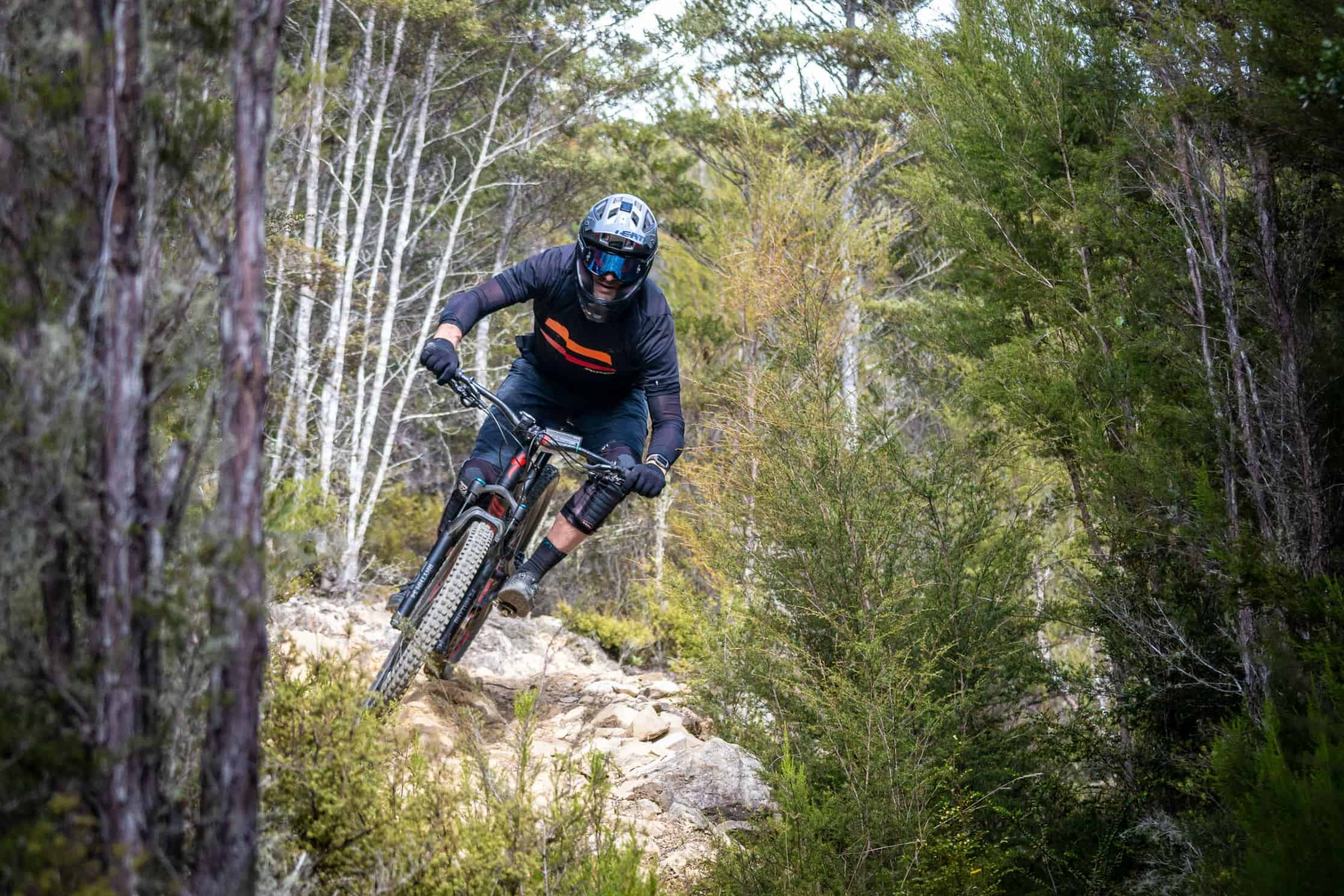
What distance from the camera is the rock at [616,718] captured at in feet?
22.4

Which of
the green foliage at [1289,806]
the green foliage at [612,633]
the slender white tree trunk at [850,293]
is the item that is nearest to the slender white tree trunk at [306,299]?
the green foliage at [612,633]

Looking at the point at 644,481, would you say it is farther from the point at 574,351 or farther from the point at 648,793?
the point at 648,793

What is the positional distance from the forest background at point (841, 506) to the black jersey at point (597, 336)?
588mm

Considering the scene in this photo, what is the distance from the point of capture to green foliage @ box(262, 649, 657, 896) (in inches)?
120

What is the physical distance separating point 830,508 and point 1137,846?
7.03ft

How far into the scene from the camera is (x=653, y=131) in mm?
19000

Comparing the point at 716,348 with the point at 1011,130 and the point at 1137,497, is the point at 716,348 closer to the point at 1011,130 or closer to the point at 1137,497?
the point at 1011,130

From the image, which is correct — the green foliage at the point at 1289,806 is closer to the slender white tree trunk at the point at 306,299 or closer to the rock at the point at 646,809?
the rock at the point at 646,809

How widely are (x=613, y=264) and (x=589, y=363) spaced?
65cm

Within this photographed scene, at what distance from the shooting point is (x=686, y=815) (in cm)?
509

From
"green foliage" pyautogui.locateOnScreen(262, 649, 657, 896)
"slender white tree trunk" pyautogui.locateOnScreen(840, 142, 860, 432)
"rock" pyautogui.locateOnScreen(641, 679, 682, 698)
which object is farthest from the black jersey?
"slender white tree trunk" pyautogui.locateOnScreen(840, 142, 860, 432)

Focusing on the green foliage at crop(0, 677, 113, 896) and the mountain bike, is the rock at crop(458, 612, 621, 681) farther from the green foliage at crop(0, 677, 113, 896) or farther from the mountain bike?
the green foliage at crop(0, 677, 113, 896)

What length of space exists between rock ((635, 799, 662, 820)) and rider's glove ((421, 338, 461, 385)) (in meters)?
2.06

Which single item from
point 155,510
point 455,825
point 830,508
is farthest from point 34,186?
point 830,508
